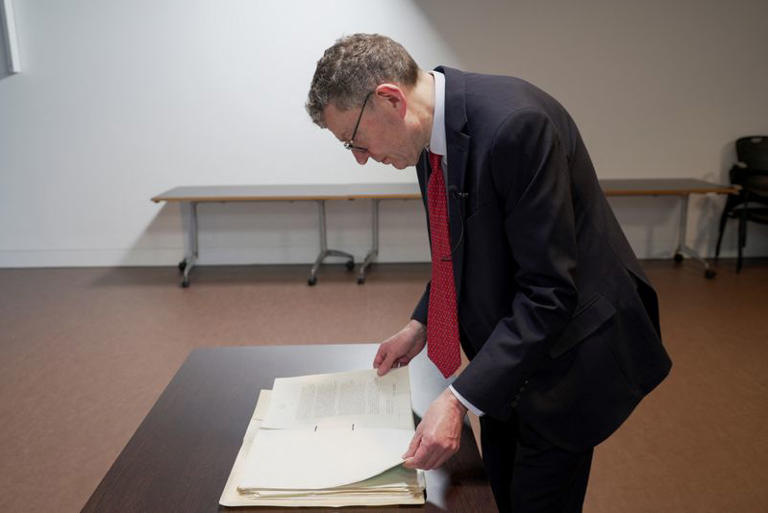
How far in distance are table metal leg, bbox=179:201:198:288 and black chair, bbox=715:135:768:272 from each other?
3.74m

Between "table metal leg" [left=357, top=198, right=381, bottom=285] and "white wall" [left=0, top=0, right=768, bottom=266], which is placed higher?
"white wall" [left=0, top=0, right=768, bottom=266]

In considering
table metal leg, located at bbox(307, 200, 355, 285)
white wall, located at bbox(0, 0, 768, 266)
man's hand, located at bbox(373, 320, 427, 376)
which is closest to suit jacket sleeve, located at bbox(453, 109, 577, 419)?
man's hand, located at bbox(373, 320, 427, 376)

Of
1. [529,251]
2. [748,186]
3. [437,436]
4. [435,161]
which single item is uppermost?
[435,161]

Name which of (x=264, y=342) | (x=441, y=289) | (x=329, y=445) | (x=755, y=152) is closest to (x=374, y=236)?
(x=264, y=342)

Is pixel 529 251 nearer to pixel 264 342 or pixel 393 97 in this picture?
pixel 393 97

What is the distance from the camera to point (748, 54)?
15.1 ft

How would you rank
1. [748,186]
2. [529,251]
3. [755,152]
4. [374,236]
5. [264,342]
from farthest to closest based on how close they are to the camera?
[374,236]
[755,152]
[748,186]
[264,342]
[529,251]

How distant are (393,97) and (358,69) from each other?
Answer: 0.22 ft

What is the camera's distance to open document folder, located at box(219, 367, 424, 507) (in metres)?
0.95

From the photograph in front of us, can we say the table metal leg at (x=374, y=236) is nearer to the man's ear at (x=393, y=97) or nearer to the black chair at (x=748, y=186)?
the black chair at (x=748, y=186)

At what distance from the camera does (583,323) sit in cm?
102

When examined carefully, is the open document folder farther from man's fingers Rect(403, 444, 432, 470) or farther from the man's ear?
the man's ear

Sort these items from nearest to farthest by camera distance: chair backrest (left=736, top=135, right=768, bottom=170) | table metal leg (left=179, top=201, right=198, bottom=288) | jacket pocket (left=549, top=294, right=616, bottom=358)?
jacket pocket (left=549, top=294, right=616, bottom=358)
table metal leg (left=179, top=201, right=198, bottom=288)
chair backrest (left=736, top=135, right=768, bottom=170)

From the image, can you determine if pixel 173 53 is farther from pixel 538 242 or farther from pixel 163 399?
pixel 538 242
